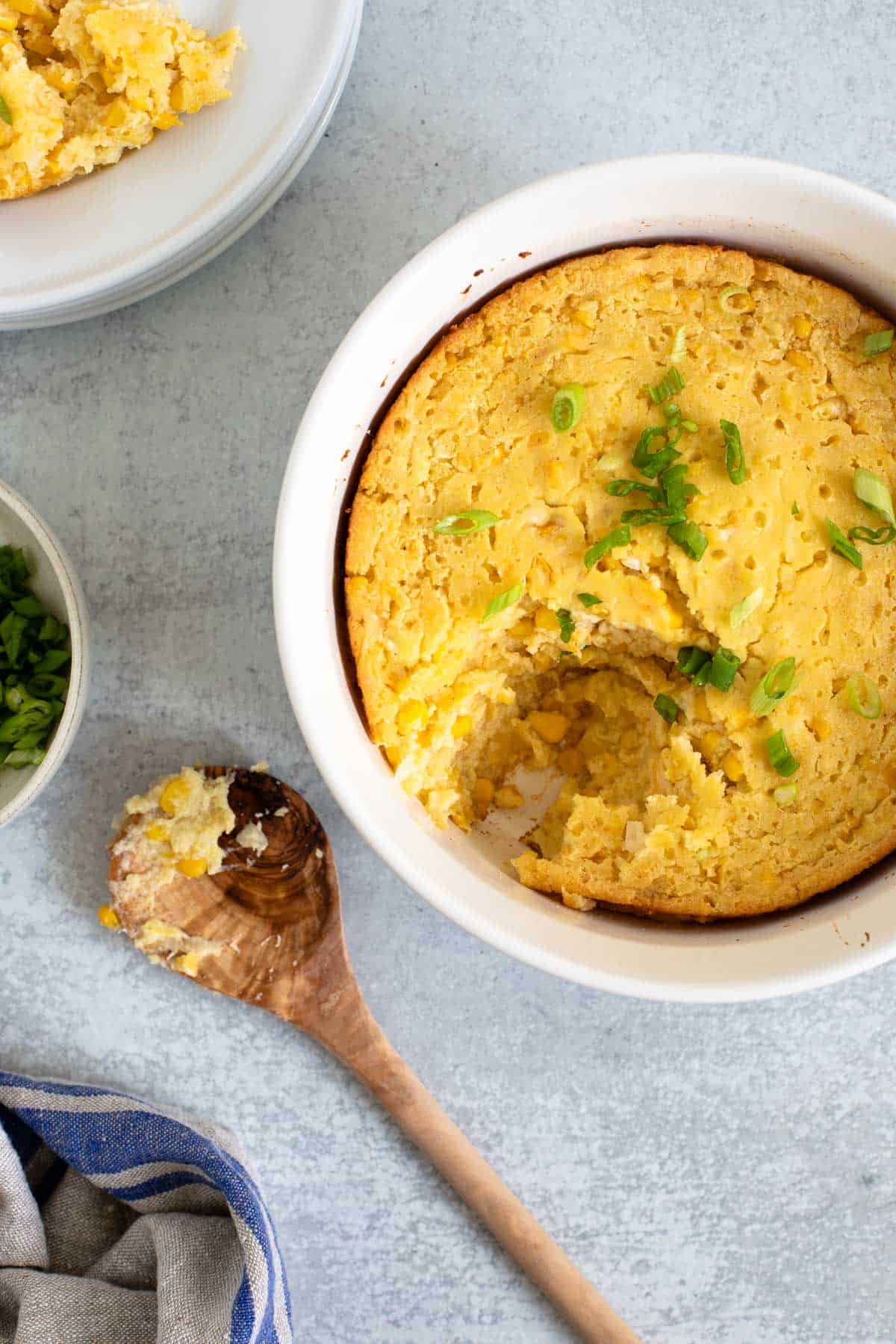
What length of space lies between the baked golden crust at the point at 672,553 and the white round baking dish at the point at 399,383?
4 cm

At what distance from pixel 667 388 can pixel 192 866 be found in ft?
4.46

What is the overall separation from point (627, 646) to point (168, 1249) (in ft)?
5.27

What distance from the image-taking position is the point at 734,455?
1813 mm

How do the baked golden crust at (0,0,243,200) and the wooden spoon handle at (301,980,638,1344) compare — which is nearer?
the baked golden crust at (0,0,243,200)

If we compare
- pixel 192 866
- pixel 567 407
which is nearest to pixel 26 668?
pixel 192 866

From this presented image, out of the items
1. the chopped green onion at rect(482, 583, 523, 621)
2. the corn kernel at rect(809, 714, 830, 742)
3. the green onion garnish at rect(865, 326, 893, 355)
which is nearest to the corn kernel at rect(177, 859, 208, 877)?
the chopped green onion at rect(482, 583, 523, 621)

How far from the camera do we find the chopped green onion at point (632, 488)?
1.85m

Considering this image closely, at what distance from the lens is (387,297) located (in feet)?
5.87

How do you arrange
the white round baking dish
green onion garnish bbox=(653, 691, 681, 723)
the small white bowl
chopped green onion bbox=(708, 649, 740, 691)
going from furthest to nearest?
the small white bowl < green onion garnish bbox=(653, 691, 681, 723) < chopped green onion bbox=(708, 649, 740, 691) < the white round baking dish

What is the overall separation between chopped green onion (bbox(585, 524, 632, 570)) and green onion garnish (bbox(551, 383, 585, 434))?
202 mm

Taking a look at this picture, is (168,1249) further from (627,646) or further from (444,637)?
(627,646)

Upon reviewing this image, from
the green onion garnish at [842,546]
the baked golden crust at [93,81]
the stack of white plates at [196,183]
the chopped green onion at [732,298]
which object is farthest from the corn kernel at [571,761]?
the baked golden crust at [93,81]

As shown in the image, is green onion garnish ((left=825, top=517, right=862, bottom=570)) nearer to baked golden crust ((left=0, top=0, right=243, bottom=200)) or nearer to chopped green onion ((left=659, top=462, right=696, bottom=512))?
chopped green onion ((left=659, top=462, right=696, bottom=512))

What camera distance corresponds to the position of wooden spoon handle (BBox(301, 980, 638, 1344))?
2328 millimetres
